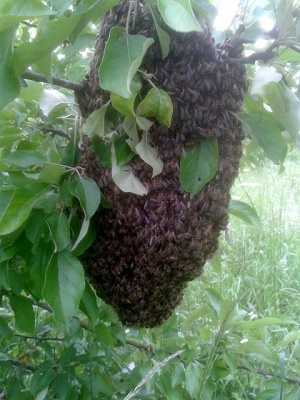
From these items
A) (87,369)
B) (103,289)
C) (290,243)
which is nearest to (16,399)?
(87,369)

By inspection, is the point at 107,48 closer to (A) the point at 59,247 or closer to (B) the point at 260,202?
(A) the point at 59,247

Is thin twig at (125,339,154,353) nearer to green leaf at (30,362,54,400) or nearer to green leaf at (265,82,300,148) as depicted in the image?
green leaf at (30,362,54,400)

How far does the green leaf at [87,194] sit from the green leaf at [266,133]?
8.7 inches

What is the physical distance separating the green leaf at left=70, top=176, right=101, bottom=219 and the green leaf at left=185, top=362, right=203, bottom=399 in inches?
16.3

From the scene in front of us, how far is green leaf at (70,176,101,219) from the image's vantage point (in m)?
0.73

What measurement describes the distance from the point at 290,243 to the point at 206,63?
200 cm

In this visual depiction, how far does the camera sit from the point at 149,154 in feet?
2.35

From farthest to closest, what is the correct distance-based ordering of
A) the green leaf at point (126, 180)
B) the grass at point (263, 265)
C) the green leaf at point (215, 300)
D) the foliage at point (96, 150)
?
the grass at point (263, 265), the green leaf at point (215, 300), the green leaf at point (126, 180), the foliage at point (96, 150)

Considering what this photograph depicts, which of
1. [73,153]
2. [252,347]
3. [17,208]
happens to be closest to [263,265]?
[252,347]

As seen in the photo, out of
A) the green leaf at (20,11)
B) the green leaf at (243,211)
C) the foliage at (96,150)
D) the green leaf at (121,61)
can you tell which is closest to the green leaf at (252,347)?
the foliage at (96,150)

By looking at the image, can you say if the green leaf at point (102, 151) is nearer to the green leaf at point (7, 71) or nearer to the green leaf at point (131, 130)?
the green leaf at point (131, 130)

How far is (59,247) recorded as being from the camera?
76cm

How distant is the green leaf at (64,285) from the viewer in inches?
29.4

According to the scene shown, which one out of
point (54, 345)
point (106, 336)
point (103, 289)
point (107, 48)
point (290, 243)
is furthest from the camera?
point (290, 243)
